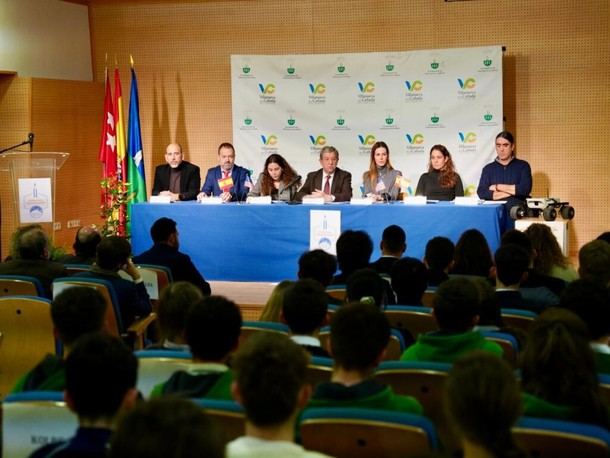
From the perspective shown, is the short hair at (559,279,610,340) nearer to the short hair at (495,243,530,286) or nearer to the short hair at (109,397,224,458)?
the short hair at (495,243,530,286)

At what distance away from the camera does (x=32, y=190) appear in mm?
8047

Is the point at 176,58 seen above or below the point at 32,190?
above

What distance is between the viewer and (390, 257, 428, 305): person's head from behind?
4.29 metres

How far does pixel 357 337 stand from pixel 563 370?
23.1 inches

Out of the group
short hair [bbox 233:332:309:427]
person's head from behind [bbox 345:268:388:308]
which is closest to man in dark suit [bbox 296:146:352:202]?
person's head from behind [bbox 345:268:388:308]

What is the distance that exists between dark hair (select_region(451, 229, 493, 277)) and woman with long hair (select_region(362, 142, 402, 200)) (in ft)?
9.91

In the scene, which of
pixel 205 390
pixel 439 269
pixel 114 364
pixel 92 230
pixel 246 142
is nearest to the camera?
pixel 114 364

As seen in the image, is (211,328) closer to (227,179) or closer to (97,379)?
(97,379)

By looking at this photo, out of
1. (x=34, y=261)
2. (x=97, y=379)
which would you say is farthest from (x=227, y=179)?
(x=97, y=379)

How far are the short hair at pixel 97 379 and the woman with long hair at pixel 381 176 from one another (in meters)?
6.17

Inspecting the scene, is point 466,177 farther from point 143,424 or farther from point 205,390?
point 143,424

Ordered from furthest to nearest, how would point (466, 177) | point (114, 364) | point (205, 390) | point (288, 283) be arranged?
point (466, 177)
point (288, 283)
point (205, 390)
point (114, 364)

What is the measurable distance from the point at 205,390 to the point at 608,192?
296 inches

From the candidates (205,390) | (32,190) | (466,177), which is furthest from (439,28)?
(205,390)
